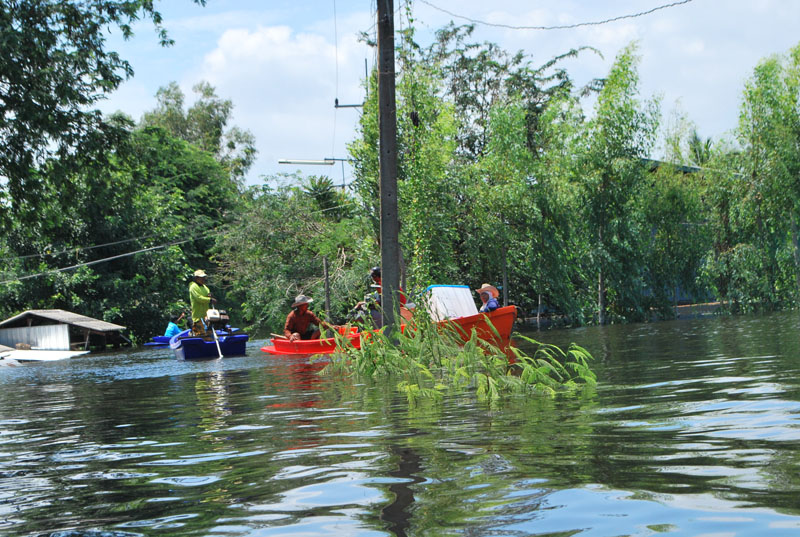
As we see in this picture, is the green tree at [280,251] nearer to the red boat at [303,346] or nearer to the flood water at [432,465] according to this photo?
the red boat at [303,346]

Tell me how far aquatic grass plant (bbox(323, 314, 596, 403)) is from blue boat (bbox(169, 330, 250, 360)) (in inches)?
383

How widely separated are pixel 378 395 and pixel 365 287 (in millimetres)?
27252

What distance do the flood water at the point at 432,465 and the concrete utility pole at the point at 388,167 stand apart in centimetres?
402

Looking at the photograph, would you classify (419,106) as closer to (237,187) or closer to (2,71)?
(2,71)

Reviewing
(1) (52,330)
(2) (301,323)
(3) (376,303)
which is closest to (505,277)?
(2) (301,323)

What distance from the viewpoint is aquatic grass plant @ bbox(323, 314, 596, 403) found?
26.8 ft

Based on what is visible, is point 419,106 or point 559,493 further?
point 419,106

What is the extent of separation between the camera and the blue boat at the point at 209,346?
74.2 ft

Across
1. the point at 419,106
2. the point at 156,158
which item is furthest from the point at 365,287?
the point at 156,158

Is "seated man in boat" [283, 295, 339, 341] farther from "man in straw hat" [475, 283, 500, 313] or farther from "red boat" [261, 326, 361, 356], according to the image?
"man in straw hat" [475, 283, 500, 313]

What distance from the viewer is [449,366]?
9.93m

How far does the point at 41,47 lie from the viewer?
1720 centimetres

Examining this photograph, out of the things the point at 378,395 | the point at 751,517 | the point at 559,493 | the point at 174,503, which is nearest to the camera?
the point at 751,517

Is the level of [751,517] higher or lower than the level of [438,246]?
lower
